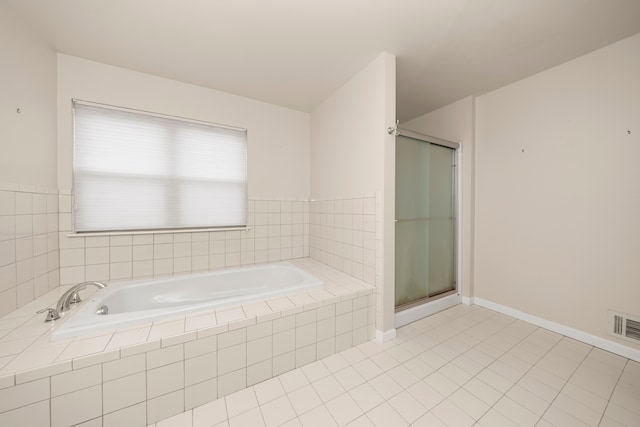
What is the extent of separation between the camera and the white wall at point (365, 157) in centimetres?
174

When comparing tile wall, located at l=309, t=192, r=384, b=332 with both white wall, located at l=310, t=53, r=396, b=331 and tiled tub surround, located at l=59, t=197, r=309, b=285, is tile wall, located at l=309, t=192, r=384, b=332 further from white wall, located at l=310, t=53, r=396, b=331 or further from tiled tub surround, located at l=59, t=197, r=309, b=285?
tiled tub surround, located at l=59, t=197, r=309, b=285

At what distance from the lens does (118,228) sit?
189 centimetres

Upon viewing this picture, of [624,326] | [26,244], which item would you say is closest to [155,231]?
[26,244]

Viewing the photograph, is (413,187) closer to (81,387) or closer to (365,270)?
(365,270)

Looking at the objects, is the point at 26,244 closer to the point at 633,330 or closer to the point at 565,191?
the point at 565,191

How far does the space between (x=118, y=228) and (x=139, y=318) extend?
1.11m

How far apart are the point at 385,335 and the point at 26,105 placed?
294 centimetres

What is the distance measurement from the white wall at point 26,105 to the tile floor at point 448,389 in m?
1.78

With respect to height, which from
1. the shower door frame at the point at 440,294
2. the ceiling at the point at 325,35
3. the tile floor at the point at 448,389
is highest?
the ceiling at the point at 325,35

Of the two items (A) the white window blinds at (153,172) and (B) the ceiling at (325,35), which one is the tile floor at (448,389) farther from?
(B) the ceiling at (325,35)

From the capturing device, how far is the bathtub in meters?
1.16

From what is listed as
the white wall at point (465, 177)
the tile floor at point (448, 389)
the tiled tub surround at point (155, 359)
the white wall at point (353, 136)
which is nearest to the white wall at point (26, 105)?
A: the tiled tub surround at point (155, 359)

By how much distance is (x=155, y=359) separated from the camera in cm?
108

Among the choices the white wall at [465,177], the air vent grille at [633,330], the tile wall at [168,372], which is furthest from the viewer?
the white wall at [465,177]
